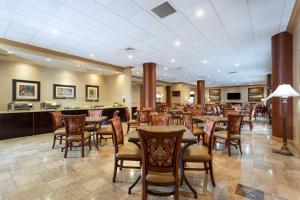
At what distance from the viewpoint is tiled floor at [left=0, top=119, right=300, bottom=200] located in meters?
2.12

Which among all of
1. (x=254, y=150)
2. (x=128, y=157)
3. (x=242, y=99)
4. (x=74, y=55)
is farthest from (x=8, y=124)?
(x=242, y=99)

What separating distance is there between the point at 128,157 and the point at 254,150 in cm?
348

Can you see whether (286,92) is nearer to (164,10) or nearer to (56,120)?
(164,10)

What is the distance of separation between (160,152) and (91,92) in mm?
7978

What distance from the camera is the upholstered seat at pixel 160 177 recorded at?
1.68 meters

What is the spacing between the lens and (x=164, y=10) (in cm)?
318

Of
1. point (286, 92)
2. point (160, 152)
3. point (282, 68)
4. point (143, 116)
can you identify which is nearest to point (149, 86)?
point (143, 116)

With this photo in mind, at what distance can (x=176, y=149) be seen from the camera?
1.67m

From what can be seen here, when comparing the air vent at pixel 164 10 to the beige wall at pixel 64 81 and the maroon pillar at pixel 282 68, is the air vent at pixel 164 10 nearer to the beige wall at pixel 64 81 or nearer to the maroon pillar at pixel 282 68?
the maroon pillar at pixel 282 68

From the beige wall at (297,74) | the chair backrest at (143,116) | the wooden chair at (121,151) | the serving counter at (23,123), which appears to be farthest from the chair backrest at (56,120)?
the beige wall at (297,74)

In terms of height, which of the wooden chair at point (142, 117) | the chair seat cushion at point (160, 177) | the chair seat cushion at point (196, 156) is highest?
the wooden chair at point (142, 117)

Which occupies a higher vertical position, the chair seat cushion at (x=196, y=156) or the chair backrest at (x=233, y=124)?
the chair backrest at (x=233, y=124)

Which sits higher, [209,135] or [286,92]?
[286,92]

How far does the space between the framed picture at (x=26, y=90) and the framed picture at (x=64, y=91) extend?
0.69m
